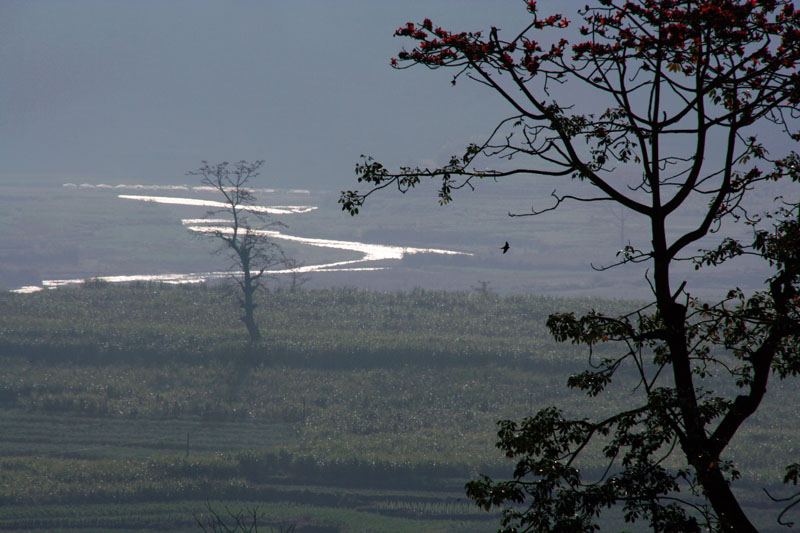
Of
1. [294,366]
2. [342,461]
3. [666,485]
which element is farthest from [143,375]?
[666,485]

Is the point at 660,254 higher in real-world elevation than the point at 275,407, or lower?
higher

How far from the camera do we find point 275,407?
5291 cm

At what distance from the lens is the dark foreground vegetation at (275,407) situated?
38.4 metres

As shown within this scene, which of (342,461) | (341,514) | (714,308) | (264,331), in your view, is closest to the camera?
(714,308)

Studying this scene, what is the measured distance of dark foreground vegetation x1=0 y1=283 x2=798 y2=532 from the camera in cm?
3844

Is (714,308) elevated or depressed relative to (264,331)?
elevated

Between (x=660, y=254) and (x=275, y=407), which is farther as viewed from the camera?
(x=275, y=407)

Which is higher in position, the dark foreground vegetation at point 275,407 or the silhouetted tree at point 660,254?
the silhouetted tree at point 660,254

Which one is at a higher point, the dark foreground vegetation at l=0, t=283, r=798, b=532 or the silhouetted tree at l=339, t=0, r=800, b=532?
the silhouetted tree at l=339, t=0, r=800, b=532

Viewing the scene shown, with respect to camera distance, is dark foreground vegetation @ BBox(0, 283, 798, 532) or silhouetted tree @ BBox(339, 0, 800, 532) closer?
silhouetted tree @ BBox(339, 0, 800, 532)

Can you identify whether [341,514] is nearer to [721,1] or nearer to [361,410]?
[361,410]

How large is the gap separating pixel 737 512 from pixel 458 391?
47.1 metres

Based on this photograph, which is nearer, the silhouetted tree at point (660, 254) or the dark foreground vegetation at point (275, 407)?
the silhouetted tree at point (660, 254)

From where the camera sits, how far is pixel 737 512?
9758 millimetres
